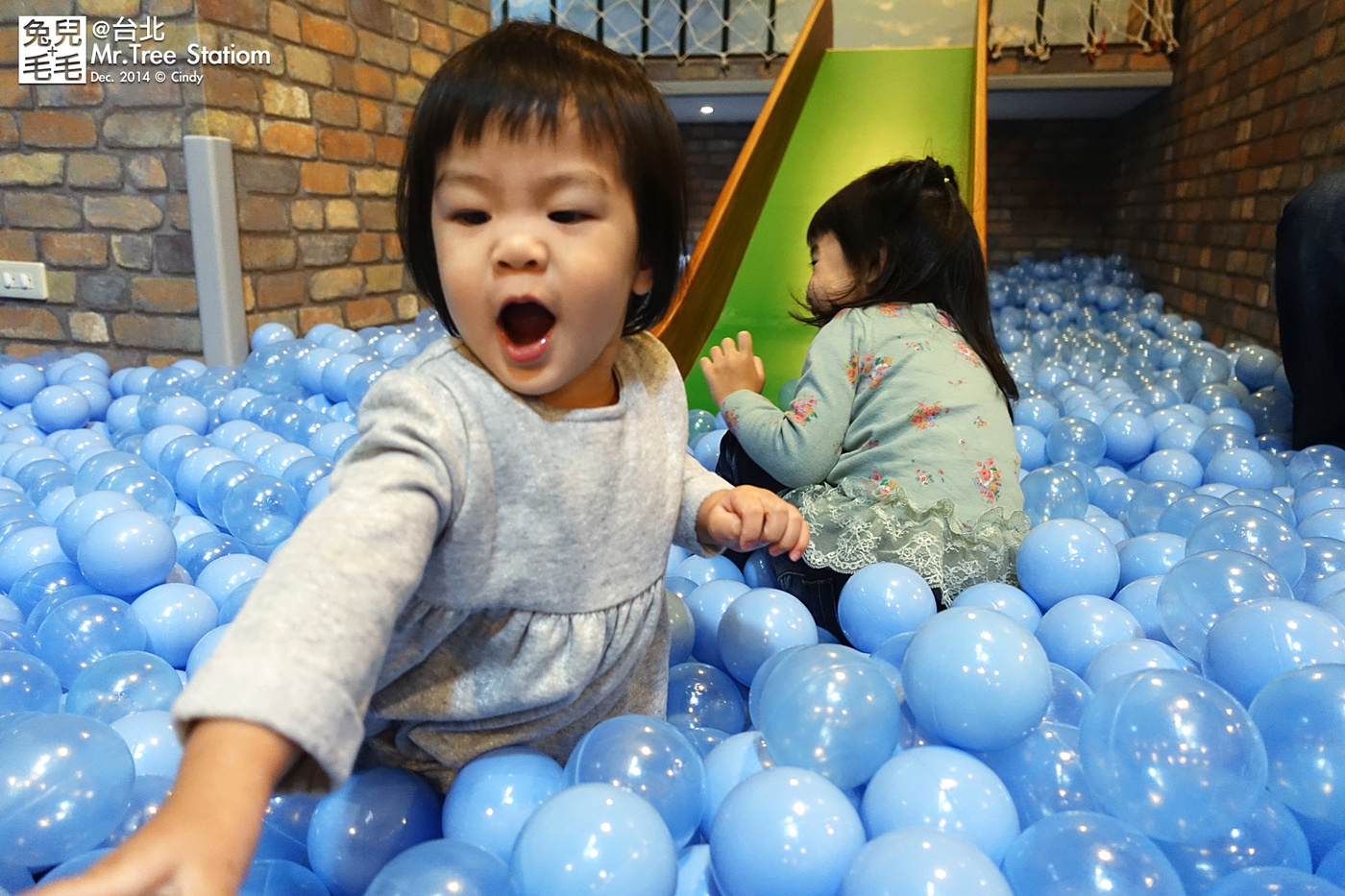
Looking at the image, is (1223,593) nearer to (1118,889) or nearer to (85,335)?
(1118,889)

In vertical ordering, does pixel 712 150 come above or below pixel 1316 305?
above

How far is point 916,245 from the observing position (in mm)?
1528

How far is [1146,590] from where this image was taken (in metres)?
1.18

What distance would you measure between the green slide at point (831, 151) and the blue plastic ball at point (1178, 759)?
4.83ft

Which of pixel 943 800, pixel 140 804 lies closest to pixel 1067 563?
pixel 943 800

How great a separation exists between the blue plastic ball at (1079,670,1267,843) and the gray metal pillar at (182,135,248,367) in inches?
95.7

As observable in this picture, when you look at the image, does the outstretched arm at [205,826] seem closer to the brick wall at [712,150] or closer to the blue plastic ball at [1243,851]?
the blue plastic ball at [1243,851]

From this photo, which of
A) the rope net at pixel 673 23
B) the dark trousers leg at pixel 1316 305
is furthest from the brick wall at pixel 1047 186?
the dark trousers leg at pixel 1316 305

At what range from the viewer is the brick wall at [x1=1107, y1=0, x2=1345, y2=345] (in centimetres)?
271

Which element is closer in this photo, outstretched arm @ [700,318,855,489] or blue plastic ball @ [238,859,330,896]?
blue plastic ball @ [238,859,330,896]

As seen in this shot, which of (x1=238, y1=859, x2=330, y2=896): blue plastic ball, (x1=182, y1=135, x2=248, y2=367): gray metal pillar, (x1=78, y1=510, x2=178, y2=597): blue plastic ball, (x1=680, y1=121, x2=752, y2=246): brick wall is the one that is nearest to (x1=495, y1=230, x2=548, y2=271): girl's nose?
(x1=238, y1=859, x2=330, y2=896): blue plastic ball

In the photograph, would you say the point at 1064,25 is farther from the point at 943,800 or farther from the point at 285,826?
the point at 285,826

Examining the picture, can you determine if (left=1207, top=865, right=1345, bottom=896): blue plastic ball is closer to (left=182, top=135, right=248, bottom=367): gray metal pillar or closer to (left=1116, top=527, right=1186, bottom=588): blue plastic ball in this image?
(left=1116, top=527, right=1186, bottom=588): blue plastic ball

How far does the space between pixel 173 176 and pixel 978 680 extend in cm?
249
